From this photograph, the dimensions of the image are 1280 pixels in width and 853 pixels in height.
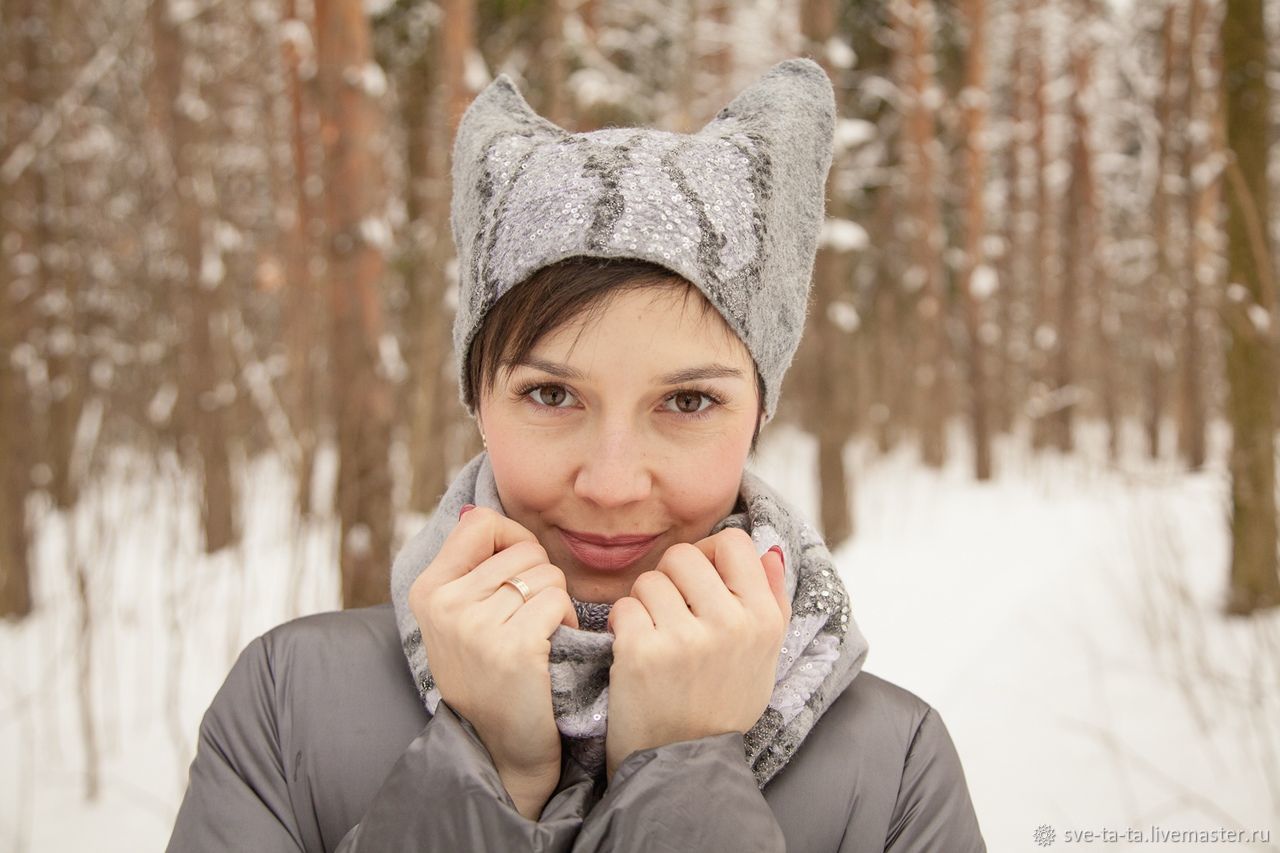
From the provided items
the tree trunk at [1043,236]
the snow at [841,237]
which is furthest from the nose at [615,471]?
the tree trunk at [1043,236]

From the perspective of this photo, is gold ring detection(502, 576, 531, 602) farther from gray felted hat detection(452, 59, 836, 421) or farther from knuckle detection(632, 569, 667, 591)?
gray felted hat detection(452, 59, 836, 421)

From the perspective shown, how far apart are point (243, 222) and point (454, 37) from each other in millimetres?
8424

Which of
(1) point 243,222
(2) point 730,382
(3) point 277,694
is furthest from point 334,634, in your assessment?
(1) point 243,222

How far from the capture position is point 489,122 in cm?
134

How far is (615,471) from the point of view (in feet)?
3.55

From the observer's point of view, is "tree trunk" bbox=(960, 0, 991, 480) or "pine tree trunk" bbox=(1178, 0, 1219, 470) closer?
"pine tree trunk" bbox=(1178, 0, 1219, 470)

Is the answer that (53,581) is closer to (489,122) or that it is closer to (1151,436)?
(489,122)

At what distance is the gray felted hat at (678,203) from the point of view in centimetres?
110

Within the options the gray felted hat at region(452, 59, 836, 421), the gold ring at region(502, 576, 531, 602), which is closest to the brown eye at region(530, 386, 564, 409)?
the gray felted hat at region(452, 59, 836, 421)

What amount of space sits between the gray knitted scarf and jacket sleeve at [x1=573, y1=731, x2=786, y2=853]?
112 millimetres

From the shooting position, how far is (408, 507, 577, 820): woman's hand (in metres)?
0.96

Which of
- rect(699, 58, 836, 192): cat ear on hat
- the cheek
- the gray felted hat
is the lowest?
the cheek

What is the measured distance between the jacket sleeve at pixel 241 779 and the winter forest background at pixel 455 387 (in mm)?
2026

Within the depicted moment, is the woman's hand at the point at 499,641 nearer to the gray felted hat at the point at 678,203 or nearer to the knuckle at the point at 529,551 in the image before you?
the knuckle at the point at 529,551
